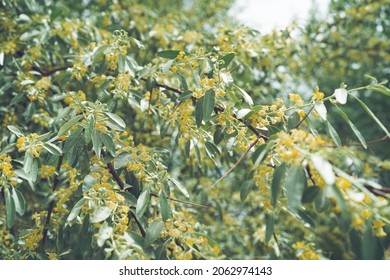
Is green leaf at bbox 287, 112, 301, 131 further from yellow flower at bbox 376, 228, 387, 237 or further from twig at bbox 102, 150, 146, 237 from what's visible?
twig at bbox 102, 150, 146, 237

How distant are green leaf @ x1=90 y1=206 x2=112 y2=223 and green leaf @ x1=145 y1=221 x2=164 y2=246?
4.9 inches

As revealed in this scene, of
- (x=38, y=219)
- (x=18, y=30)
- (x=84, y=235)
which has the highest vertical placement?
(x=18, y=30)

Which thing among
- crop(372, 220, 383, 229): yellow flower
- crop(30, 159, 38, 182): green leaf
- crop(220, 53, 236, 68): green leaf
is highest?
crop(220, 53, 236, 68): green leaf

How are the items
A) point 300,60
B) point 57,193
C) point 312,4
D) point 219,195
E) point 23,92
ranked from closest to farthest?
point 57,193 → point 23,92 → point 219,195 → point 300,60 → point 312,4

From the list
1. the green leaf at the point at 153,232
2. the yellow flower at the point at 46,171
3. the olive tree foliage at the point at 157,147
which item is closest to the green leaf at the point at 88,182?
the olive tree foliage at the point at 157,147

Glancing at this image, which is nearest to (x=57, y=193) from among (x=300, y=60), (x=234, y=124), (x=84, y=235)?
(x=84, y=235)

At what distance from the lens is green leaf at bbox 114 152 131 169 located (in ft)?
4.39

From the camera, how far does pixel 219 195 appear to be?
2.44 metres

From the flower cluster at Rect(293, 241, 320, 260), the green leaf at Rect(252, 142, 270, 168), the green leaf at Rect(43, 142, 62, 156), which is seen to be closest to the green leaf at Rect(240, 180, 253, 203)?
the green leaf at Rect(252, 142, 270, 168)

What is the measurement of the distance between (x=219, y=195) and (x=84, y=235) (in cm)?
119

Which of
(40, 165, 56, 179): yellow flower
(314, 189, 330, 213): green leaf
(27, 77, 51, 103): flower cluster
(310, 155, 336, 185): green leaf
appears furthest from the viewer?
(27, 77, 51, 103): flower cluster

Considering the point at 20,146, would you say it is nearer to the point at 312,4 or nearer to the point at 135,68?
the point at 135,68

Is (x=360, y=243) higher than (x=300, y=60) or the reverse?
the reverse

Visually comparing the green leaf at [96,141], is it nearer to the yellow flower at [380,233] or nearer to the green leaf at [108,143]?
the green leaf at [108,143]
